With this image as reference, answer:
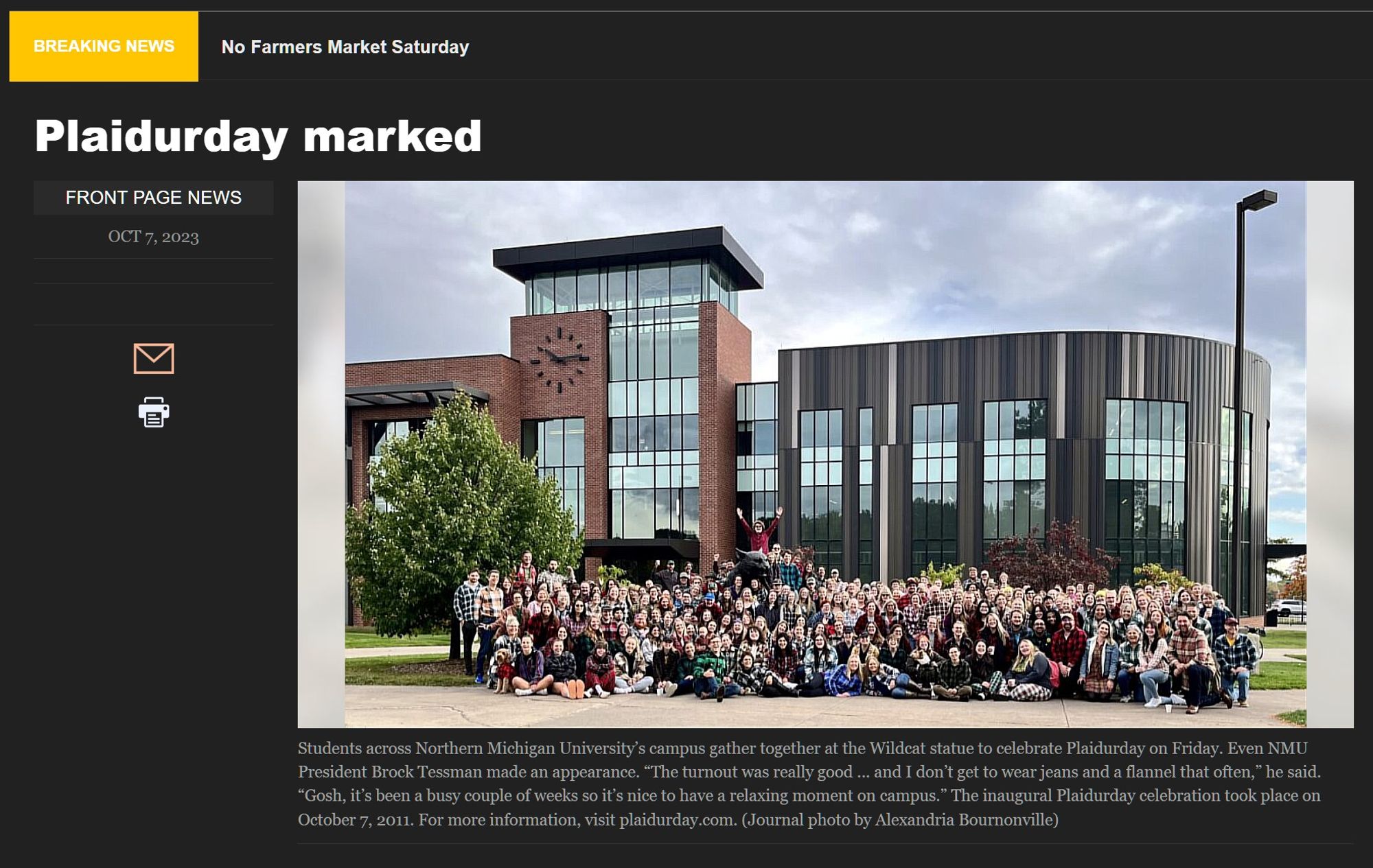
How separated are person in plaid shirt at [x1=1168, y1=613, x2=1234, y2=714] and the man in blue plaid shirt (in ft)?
0.96

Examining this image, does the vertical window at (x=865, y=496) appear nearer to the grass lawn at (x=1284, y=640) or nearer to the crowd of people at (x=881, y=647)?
the grass lawn at (x=1284, y=640)

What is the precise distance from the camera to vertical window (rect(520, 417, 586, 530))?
39.0 meters

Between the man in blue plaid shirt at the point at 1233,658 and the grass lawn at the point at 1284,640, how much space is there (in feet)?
32.5

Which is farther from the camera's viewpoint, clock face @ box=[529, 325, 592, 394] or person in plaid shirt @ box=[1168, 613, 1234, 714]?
clock face @ box=[529, 325, 592, 394]

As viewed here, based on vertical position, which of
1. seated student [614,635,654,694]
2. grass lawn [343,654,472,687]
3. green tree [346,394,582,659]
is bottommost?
grass lawn [343,654,472,687]

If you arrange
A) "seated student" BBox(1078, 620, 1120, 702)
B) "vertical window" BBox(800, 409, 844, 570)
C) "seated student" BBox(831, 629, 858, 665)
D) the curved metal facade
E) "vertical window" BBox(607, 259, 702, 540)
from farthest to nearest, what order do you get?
"vertical window" BBox(607, 259, 702, 540) → "vertical window" BBox(800, 409, 844, 570) → the curved metal facade → "seated student" BBox(831, 629, 858, 665) → "seated student" BBox(1078, 620, 1120, 702)

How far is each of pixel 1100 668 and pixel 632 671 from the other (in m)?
6.04

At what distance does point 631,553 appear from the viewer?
3850 centimetres

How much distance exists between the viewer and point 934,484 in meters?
35.3

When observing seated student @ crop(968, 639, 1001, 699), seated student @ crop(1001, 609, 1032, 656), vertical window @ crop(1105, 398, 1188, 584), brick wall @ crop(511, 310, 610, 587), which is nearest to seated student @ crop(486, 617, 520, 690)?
seated student @ crop(968, 639, 1001, 699)
